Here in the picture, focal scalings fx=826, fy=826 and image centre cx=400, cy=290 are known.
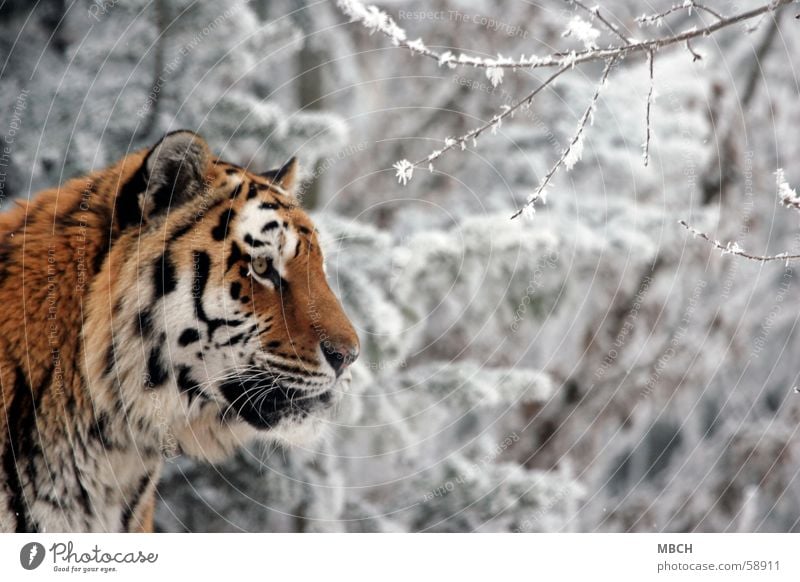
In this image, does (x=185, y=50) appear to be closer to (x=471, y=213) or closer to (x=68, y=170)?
(x=68, y=170)

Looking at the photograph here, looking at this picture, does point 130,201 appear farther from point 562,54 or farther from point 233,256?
point 562,54

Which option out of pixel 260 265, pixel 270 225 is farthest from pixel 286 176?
pixel 260 265

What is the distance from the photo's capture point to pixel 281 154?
2.93m

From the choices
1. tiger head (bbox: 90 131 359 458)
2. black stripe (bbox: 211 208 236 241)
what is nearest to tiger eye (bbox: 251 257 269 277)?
tiger head (bbox: 90 131 359 458)

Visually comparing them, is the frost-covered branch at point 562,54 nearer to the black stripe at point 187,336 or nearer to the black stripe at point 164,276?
the black stripe at point 164,276

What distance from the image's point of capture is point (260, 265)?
211 cm

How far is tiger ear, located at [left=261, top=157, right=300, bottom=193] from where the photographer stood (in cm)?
235

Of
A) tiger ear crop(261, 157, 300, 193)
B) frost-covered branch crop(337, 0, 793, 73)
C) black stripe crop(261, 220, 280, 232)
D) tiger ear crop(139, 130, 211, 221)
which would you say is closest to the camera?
frost-covered branch crop(337, 0, 793, 73)

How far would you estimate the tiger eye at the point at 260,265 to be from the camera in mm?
2109

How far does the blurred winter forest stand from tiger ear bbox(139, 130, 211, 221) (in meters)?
0.62

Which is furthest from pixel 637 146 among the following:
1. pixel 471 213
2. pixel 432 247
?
pixel 432 247

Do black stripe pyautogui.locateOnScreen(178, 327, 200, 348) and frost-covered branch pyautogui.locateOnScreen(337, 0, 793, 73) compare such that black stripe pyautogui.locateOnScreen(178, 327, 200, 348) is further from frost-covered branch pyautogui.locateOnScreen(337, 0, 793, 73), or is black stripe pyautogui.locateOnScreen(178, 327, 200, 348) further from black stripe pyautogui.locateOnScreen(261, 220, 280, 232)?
frost-covered branch pyautogui.locateOnScreen(337, 0, 793, 73)
